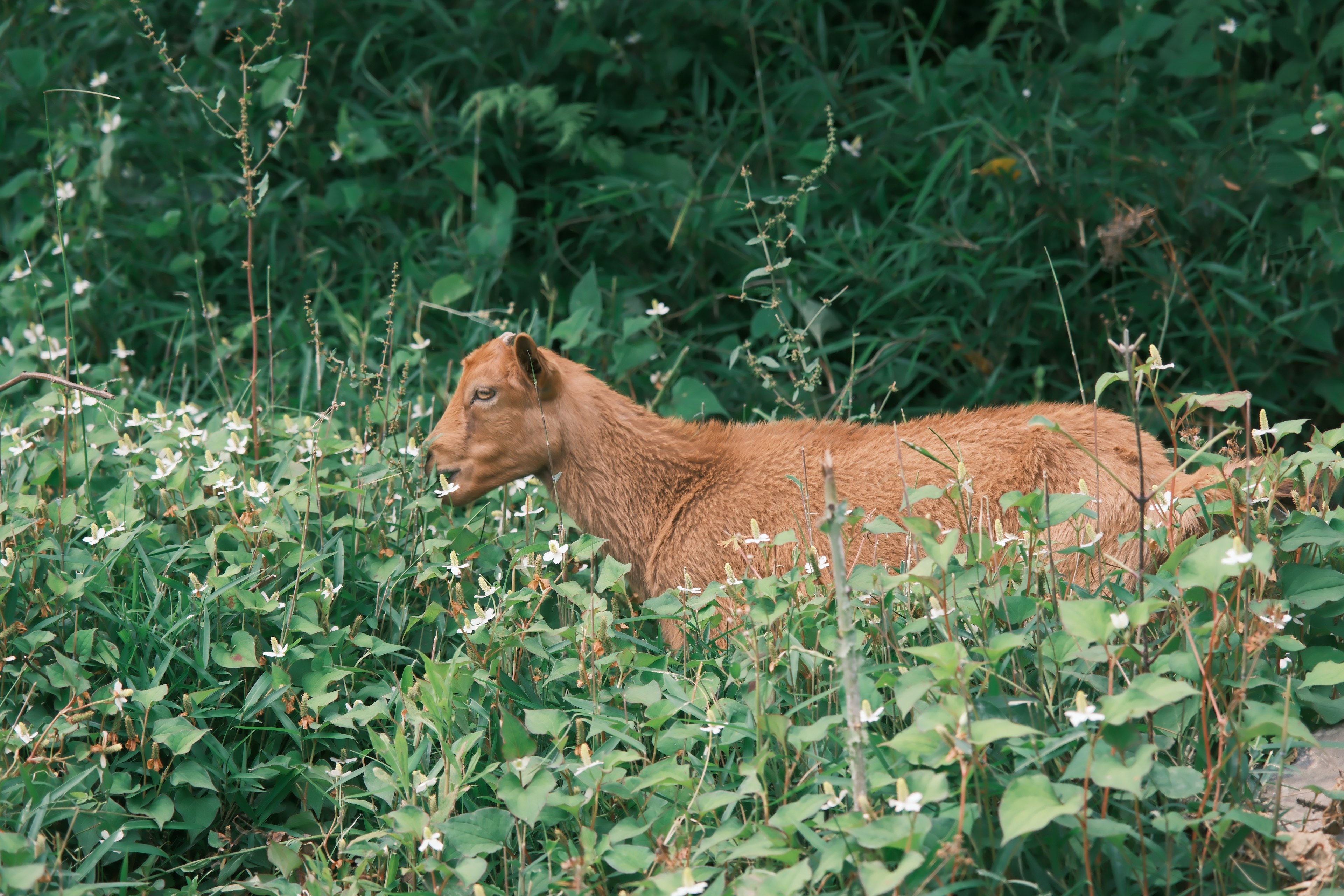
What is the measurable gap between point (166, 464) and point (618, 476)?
4.90 ft

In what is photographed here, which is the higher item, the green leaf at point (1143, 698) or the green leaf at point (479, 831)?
the green leaf at point (1143, 698)

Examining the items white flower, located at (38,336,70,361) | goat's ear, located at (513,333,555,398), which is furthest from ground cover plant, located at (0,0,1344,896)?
goat's ear, located at (513,333,555,398)

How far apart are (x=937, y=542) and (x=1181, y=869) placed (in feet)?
2.73

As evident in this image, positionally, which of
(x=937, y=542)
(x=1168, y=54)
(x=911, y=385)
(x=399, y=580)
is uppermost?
(x=1168, y=54)

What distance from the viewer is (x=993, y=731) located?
7.23 feet

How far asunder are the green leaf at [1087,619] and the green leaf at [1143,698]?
0.11 m

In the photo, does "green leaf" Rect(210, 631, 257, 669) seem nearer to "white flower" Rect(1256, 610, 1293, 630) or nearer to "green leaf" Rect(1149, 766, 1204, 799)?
"green leaf" Rect(1149, 766, 1204, 799)

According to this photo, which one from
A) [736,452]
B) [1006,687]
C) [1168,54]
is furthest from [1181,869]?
[1168,54]

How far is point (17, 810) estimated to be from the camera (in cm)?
289

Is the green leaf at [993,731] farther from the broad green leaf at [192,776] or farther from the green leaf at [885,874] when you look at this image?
the broad green leaf at [192,776]

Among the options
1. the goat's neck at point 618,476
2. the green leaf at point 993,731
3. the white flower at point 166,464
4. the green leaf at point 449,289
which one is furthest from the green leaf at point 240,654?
the green leaf at point 449,289

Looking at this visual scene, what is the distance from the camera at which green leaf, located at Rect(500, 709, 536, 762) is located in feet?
9.50

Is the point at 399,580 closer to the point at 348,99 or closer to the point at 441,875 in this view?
the point at 441,875

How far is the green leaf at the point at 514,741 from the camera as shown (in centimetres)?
289
